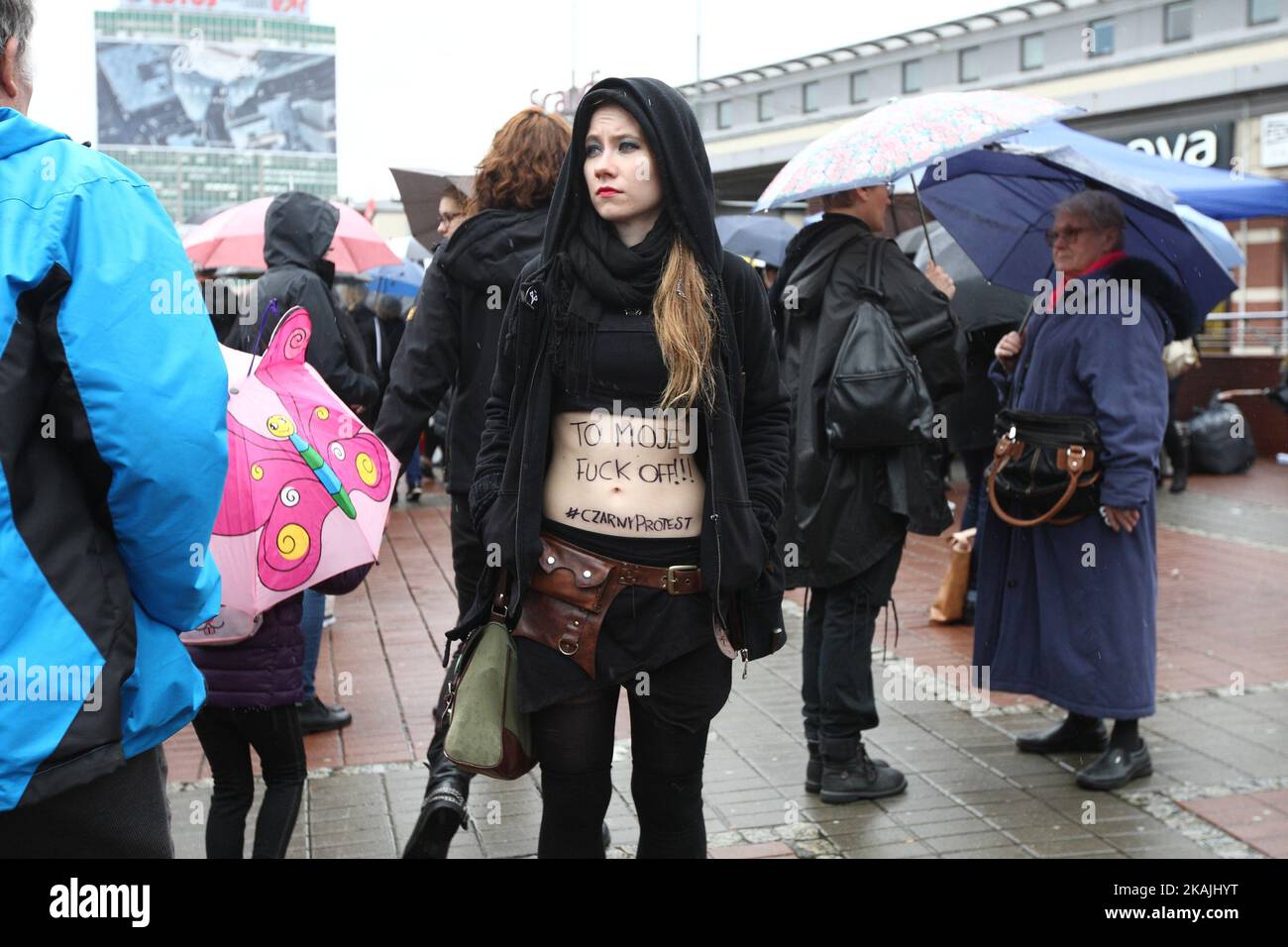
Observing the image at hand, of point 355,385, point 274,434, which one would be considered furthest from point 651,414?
point 355,385

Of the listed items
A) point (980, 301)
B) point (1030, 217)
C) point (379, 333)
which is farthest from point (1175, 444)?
point (1030, 217)

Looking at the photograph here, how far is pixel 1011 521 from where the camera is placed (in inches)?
194

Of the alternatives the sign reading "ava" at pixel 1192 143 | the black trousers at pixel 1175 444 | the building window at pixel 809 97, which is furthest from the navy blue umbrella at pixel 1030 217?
the building window at pixel 809 97

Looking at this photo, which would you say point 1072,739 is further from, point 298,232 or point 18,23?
point 18,23

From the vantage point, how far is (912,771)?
16.0ft

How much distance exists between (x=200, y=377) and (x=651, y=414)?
3.57 feet

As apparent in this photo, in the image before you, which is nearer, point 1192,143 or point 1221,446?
point 1221,446

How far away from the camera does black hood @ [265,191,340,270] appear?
534cm

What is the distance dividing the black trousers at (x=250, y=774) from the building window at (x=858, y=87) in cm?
5704

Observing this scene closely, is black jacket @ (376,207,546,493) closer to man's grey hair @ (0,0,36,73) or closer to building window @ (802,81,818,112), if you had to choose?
man's grey hair @ (0,0,36,73)

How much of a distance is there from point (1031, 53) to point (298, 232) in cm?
4938

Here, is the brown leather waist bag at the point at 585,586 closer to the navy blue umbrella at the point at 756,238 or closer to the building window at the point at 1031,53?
the navy blue umbrella at the point at 756,238

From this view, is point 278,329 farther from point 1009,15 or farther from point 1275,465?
point 1009,15

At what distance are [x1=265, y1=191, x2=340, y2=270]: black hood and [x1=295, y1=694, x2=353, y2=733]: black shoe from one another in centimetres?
172
